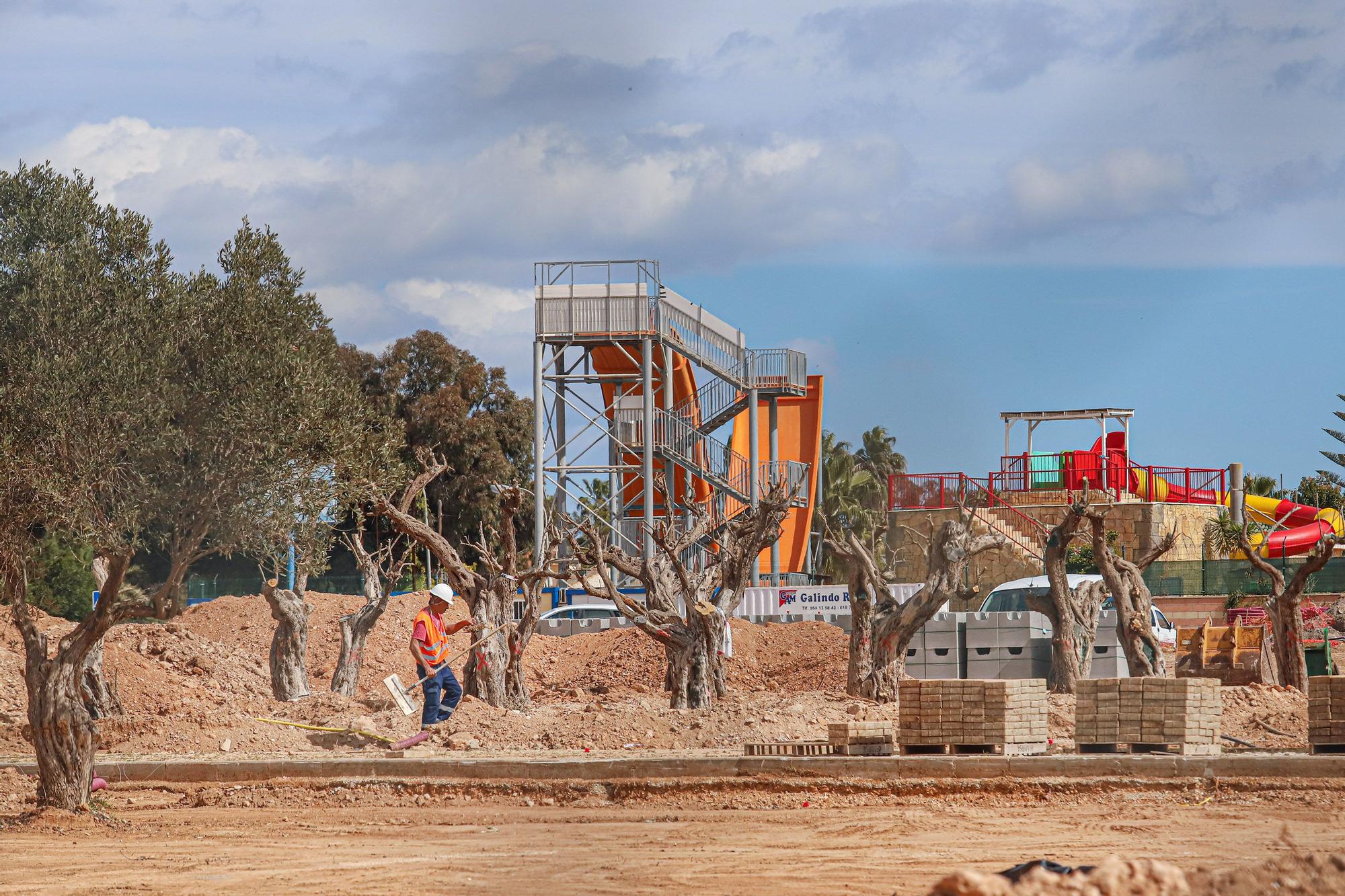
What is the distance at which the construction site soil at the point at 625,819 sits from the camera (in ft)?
34.9

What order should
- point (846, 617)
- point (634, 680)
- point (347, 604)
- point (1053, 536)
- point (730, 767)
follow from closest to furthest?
point (730, 767) < point (1053, 536) < point (634, 680) < point (846, 617) < point (347, 604)

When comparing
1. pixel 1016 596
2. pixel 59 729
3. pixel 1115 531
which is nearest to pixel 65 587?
pixel 1016 596

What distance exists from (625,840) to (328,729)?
7151 mm

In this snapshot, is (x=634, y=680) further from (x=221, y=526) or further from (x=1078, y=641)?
(x=221, y=526)

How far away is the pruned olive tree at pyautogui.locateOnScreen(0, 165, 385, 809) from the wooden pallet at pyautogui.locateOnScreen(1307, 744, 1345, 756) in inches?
403

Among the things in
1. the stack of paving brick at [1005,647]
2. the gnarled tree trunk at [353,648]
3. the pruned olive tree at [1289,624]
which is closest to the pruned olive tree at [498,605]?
the gnarled tree trunk at [353,648]

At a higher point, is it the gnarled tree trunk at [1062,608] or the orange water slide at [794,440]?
the orange water slide at [794,440]

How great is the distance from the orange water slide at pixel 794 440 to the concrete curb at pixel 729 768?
22041 mm

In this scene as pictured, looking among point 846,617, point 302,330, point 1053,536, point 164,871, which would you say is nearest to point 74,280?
point 302,330

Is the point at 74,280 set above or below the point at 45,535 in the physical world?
above

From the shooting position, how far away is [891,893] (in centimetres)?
996

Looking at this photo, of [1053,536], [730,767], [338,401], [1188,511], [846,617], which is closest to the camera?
[338,401]

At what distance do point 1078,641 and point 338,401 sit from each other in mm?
14185

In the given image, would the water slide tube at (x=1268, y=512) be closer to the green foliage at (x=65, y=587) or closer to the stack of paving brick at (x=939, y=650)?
the stack of paving brick at (x=939, y=650)
